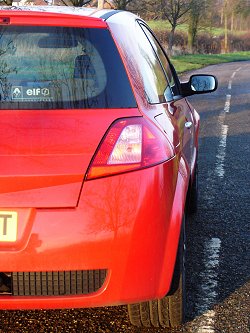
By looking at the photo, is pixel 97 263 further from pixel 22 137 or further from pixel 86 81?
pixel 86 81

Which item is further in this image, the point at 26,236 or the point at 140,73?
the point at 140,73

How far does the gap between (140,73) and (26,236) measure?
1.04 metres

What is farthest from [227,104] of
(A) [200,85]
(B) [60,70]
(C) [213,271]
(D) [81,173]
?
(D) [81,173]

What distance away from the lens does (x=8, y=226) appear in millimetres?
2430

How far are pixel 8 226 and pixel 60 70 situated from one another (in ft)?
2.58

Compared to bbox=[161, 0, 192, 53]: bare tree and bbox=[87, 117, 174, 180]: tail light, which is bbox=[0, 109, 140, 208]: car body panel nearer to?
bbox=[87, 117, 174, 180]: tail light

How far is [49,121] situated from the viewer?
2.58m

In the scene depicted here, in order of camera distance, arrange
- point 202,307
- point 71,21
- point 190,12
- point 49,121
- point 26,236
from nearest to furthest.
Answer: point 26,236
point 49,121
point 71,21
point 202,307
point 190,12

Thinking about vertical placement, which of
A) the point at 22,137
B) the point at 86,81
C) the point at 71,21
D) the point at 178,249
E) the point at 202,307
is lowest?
the point at 202,307

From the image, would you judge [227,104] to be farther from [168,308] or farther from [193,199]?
[168,308]

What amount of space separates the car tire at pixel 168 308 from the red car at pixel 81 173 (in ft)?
0.04

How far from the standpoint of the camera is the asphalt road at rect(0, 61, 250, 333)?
3.13m

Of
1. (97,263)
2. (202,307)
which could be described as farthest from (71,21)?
(202,307)

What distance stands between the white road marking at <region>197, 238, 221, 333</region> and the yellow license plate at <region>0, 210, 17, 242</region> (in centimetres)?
119
